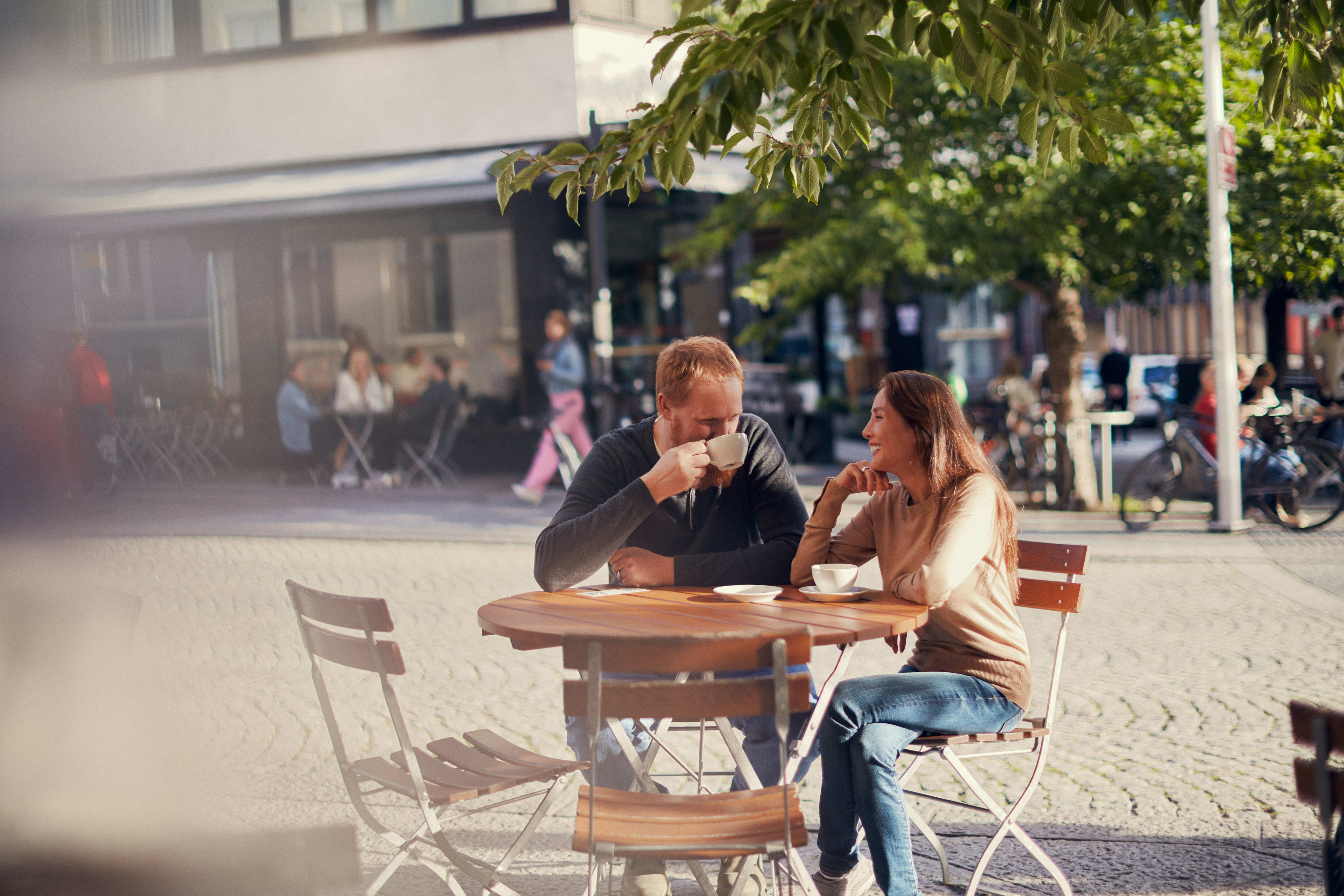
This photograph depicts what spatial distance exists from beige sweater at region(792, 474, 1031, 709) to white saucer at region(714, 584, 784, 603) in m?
0.26

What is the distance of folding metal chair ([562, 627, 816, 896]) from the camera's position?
2639 mm

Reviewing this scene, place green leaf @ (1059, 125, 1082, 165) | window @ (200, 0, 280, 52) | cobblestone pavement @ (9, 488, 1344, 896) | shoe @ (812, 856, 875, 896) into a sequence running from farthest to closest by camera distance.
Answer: window @ (200, 0, 280, 52), cobblestone pavement @ (9, 488, 1344, 896), green leaf @ (1059, 125, 1082, 165), shoe @ (812, 856, 875, 896)

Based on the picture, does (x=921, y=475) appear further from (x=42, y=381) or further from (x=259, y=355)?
(x=259, y=355)

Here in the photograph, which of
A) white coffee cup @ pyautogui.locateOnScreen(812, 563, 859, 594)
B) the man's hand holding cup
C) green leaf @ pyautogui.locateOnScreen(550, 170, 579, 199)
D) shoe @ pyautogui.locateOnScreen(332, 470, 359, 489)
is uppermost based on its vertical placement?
green leaf @ pyautogui.locateOnScreen(550, 170, 579, 199)

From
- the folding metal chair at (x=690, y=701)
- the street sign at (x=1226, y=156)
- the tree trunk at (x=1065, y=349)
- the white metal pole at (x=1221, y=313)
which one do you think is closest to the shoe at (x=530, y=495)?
the tree trunk at (x=1065, y=349)

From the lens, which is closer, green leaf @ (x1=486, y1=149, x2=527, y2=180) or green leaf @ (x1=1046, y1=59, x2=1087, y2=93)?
green leaf @ (x1=1046, y1=59, x2=1087, y2=93)

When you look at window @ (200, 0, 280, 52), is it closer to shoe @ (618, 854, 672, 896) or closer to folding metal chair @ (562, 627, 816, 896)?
shoe @ (618, 854, 672, 896)

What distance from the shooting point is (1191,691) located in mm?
5703

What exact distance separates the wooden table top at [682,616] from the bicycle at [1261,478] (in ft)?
25.5

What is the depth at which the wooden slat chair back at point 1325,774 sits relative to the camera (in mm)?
2064

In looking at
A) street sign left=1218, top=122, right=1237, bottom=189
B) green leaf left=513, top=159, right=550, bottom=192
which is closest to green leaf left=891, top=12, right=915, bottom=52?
green leaf left=513, top=159, right=550, bottom=192

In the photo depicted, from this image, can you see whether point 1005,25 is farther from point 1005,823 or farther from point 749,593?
A: point 1005,823

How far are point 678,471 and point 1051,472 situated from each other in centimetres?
918

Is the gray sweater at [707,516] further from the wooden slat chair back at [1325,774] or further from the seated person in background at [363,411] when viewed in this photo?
the seated person in background at [363,411]
